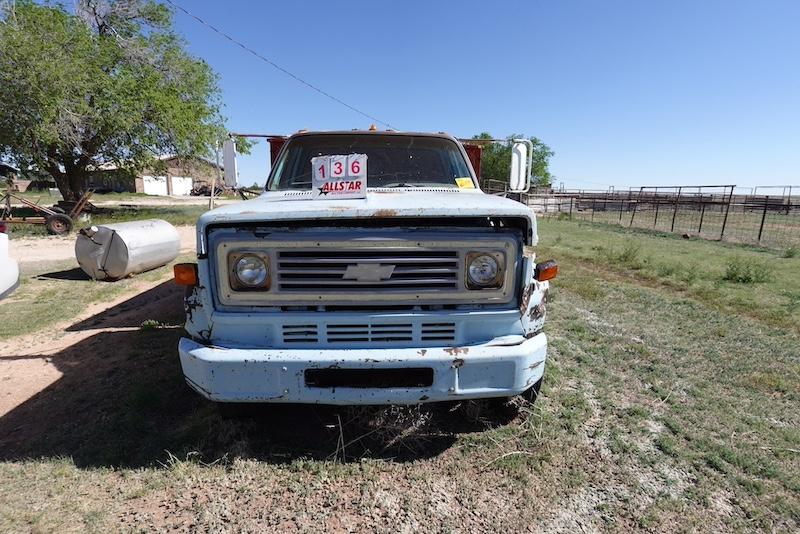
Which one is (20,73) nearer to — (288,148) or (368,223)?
(288,148)

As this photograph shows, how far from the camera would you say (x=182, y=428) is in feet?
9.36

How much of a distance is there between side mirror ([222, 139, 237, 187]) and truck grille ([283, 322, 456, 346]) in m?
2.51

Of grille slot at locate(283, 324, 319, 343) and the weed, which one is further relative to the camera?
the weed

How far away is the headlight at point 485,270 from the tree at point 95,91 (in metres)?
16.9

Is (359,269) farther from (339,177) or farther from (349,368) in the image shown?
(339,177)

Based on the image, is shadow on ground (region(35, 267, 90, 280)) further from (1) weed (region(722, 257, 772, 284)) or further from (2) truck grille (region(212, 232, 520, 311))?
(1) weed (region(722, 257, 772, 284))

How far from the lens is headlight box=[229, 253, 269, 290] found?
7.73 feet

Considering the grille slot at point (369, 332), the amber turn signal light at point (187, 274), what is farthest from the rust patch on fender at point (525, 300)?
the amber turn signal light at point (187, 274)

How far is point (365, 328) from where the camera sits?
7.76ft

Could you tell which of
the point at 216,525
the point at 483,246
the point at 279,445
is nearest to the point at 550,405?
the point at 483,246

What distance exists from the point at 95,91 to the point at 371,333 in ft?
60.3

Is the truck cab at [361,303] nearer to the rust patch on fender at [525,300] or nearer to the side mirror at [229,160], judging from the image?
the rust patch on fender at [525,300]

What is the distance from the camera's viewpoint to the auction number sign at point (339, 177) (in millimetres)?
2744

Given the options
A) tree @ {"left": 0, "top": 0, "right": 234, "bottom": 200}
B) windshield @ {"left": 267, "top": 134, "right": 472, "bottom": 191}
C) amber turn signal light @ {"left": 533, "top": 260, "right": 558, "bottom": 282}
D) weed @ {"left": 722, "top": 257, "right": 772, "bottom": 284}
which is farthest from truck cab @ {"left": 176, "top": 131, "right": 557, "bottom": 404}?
tree @ {"left": 0, "top": 0, "right": 234, "bottom": 200}
